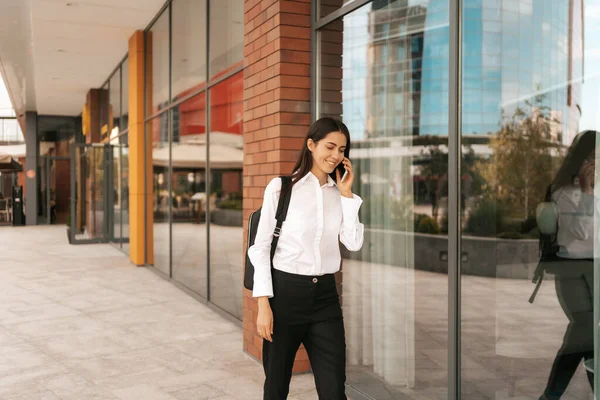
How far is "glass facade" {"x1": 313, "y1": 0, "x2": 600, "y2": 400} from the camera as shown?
2678 mm

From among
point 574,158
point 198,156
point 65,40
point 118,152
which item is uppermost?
point 65,40

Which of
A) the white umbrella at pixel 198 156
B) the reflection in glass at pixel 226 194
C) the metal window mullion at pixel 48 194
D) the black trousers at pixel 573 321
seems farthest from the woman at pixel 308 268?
the metal window mullion at pixel 48 194

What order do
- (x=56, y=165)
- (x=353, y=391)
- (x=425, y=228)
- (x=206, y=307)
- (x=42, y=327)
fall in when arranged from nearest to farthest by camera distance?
1. (x=425, y=228)
2. (x=353, y=391)
3. (x=42, y=327)
4. (x=206, y=307)
5. (x=56, y=165)

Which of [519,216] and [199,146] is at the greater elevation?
[199,146]

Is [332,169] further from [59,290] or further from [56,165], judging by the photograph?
[56,165]

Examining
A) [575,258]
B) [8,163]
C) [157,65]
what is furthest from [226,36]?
[8,163]

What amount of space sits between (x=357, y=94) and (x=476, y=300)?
5.40 ft

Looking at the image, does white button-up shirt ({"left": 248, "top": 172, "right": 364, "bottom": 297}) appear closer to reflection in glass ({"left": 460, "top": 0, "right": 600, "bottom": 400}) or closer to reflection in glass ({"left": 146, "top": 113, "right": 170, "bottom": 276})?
reflection in glass ({"left": 460, "top": 0, "right": 600, "bottom": 400})

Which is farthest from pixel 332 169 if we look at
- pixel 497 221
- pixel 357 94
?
pixel 357 94

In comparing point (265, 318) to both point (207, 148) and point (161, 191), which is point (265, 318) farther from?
point (161, 191)

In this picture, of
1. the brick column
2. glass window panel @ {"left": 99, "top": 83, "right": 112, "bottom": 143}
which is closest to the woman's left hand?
the brick column

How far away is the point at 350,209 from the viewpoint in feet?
8.61

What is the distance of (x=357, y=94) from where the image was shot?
402 cm

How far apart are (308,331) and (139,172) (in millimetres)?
8378
